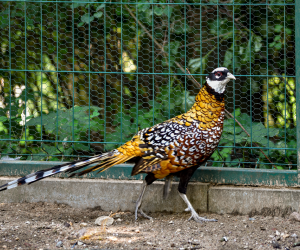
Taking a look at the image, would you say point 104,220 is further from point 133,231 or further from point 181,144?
point 181,144

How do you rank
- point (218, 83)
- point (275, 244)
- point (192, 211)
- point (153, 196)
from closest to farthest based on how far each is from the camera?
point (275, 244) → point (218, 83) → point (192, 211) → point (153, 196)

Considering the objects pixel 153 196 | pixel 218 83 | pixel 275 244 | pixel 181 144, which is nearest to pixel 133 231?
pixel 153 196

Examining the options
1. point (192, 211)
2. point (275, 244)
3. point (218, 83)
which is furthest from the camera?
point (192, 211)

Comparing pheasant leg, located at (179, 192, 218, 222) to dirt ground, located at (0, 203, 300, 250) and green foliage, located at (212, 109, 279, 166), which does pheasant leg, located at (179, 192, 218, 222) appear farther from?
green foliage, located at (212, 109, 279, 166)

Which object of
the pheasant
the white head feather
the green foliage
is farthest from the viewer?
the green foliage

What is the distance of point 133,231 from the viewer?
4262 millimetres

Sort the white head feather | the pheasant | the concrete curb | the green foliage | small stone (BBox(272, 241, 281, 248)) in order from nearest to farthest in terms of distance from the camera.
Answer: small stone (BBox(272, 241, 281, 248)) < the pheasant < the white head feather < the concrete curb < the green foliage

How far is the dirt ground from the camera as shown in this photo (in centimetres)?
386

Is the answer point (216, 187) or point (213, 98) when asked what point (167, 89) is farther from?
point (216, 187)

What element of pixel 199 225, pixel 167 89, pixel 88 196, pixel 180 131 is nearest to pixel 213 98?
pixel 180 131

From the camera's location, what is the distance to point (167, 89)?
16.7 ft

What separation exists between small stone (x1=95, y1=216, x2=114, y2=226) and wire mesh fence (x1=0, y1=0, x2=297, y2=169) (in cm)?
88

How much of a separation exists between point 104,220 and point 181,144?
1200 mm

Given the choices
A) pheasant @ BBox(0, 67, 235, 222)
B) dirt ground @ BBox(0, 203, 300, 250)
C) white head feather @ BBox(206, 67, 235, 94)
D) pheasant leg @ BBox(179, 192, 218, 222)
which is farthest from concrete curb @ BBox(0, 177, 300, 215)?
white head feather @ BBox(206, 67, 235, 94)
